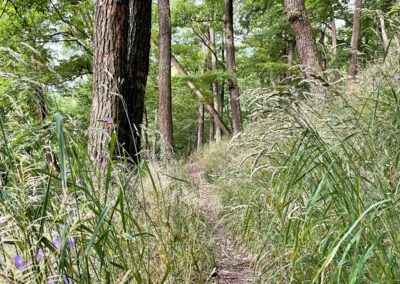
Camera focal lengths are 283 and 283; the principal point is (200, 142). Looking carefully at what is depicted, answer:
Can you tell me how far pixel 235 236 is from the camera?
2934mm

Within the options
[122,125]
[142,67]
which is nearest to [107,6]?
[142,67]

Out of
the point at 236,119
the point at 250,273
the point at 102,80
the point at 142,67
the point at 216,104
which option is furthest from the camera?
the point at 216,104

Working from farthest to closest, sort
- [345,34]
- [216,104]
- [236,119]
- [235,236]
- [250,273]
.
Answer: [345,34] → [216,104] → [236,119] → [235,236] → [250,273]

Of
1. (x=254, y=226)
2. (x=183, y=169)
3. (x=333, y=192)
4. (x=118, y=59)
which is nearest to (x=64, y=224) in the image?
(x=333, y=192)

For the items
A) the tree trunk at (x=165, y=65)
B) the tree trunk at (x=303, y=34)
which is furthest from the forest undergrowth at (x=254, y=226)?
the tree trunk at (x=165, y=65)

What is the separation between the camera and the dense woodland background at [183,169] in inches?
37.9

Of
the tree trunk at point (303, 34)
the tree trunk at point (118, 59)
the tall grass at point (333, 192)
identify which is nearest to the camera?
the tall grass at point (333, 192)

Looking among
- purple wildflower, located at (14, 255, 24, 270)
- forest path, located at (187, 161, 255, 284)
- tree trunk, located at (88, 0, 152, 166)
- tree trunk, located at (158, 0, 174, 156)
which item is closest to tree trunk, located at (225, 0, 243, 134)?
tree trunk, located at (158, 0, 174, 156)

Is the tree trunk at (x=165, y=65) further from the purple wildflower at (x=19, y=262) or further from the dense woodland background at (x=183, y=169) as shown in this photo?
the purple wildflower at (x=19, y=262)

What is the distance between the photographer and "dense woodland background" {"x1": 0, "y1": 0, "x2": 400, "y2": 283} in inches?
37.9

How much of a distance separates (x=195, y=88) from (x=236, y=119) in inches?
82.3

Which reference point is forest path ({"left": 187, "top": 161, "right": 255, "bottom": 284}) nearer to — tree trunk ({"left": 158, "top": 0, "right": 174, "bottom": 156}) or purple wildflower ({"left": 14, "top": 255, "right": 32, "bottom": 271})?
purple wildflower ({"left": 14, "top": 255, "right": 32, "bottom": 271})

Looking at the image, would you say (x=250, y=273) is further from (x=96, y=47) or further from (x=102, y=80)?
(x=96, y=47)

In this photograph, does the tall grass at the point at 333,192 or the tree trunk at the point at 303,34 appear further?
the tree trunk at the point at 303,34
